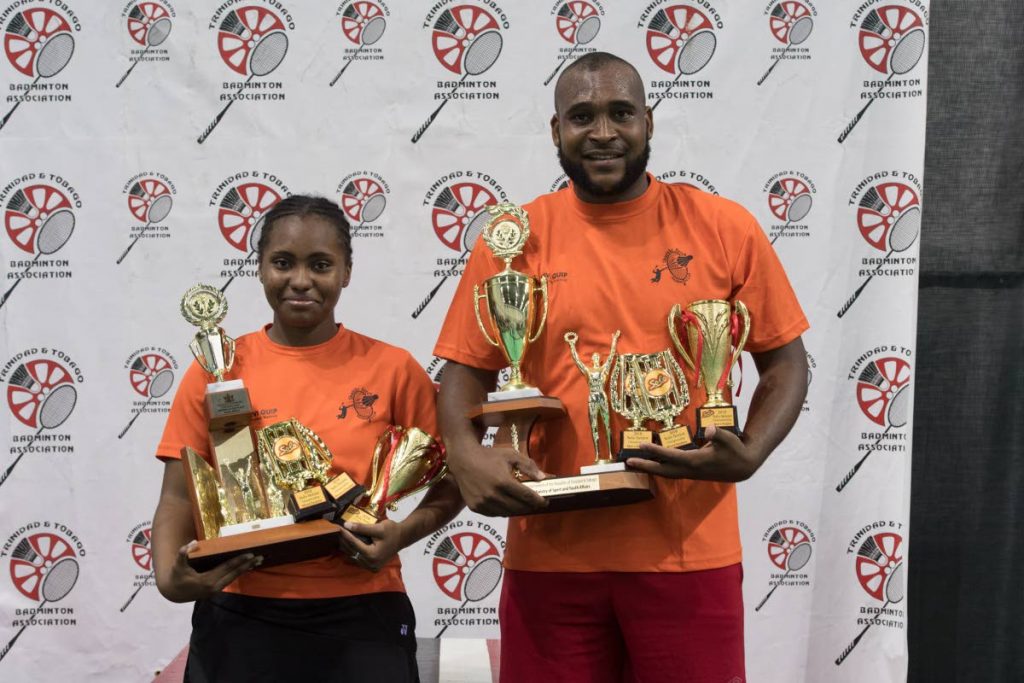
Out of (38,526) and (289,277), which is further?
(38,526)

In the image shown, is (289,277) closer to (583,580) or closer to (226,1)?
(583,580)

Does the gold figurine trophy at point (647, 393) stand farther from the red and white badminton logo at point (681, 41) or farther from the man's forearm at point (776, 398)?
the red and white badminton logo at point (681, 41)

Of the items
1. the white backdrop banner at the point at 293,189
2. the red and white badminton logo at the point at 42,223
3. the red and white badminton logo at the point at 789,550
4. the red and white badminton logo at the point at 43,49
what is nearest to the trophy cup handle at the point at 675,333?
the white backdrop banner at the point at 293,189

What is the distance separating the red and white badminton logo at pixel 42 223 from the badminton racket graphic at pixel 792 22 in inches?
87.6

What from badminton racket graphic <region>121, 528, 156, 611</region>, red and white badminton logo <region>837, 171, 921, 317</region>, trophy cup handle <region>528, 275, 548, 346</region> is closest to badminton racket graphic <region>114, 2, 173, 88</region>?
badminton racket graphic <region>121, 528, 156, 611</region>

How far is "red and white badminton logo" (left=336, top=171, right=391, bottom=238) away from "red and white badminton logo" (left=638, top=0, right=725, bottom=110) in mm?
931

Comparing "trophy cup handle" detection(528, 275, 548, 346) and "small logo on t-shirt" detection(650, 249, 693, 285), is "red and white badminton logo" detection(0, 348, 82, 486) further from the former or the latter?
"small logo on t-shirt" detection(650, 249, 693, 285)

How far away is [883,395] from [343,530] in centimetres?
190

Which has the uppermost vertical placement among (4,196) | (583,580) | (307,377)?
(4,196)

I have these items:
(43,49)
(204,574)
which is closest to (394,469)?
(204,574)

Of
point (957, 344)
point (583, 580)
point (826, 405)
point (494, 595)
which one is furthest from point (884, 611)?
point (583, 580)

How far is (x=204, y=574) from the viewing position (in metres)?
1.67

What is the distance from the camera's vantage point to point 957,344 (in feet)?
10.2

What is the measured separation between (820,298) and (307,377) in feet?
5.77
